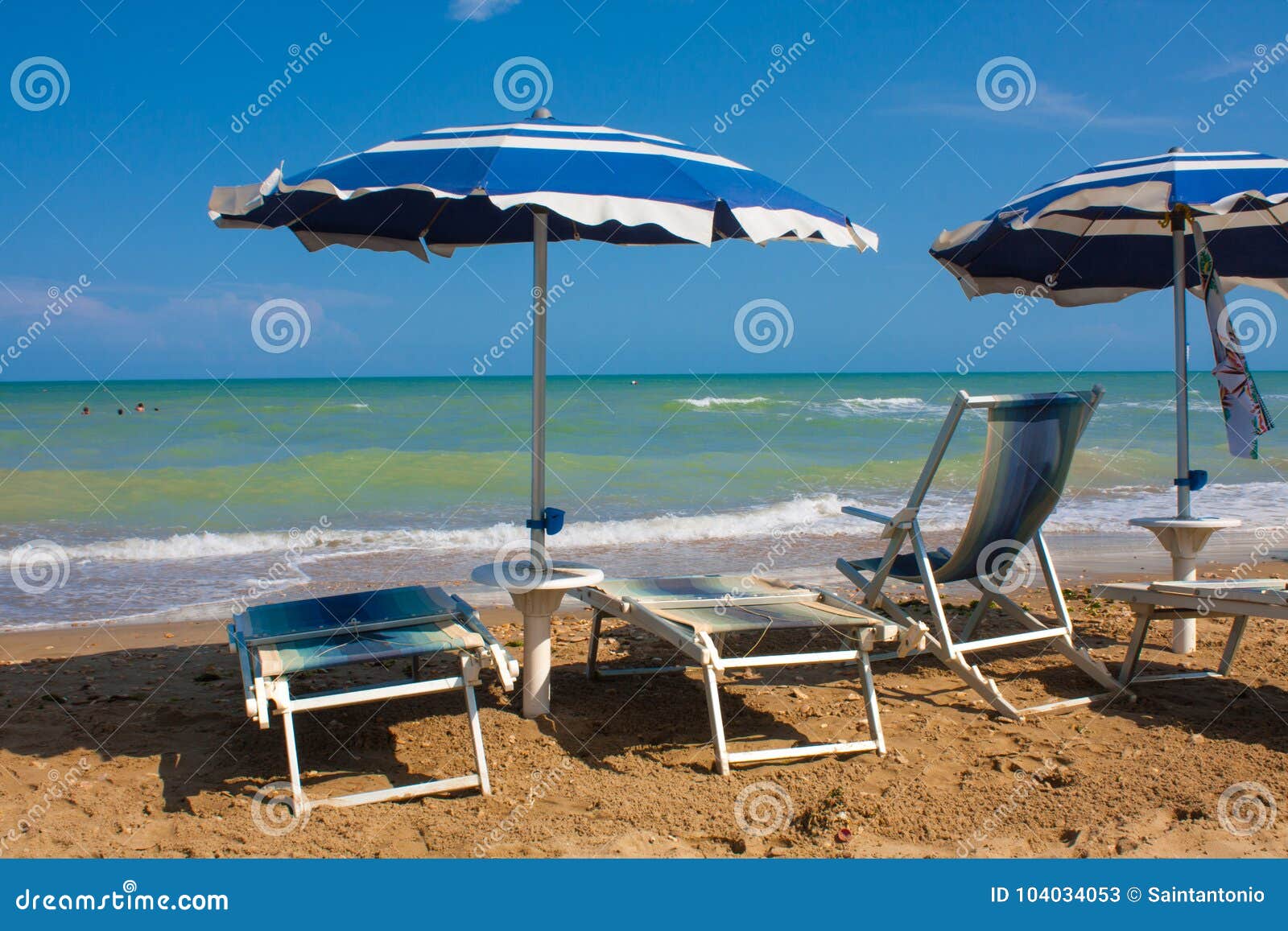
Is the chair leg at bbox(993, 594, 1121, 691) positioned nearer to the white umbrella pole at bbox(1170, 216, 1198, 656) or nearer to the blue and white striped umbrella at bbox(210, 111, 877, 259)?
the white umbrella pole at bbox(1170, 216, 1198, 656)

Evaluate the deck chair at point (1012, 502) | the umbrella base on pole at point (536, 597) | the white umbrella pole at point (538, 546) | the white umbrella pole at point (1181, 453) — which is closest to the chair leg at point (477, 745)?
the umbrella base on pole at point (536, 597)

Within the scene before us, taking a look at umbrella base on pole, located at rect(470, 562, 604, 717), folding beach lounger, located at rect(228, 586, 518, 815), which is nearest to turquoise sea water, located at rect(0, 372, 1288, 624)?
folding beach lounger, located at rect(228, 586, 518, 815)

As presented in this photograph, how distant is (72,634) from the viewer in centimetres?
579

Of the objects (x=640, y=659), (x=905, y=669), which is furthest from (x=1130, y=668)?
(x=640, y=659)

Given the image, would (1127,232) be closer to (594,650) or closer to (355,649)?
(594,650)

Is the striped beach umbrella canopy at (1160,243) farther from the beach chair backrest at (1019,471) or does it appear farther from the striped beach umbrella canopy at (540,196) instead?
the striped beach umbrella canopy at (540,196)

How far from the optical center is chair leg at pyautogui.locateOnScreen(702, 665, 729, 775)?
11.1ft

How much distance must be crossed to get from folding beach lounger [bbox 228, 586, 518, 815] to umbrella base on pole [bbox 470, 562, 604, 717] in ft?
0.61

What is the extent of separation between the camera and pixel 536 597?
3824 mm

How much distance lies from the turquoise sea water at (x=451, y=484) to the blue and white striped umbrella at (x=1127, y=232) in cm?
350

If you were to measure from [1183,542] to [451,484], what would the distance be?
1006 cm

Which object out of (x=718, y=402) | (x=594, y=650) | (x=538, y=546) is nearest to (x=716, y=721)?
(x=538, y=546)

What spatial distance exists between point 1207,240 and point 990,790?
380 cm

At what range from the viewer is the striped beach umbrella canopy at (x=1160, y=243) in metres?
4.16
